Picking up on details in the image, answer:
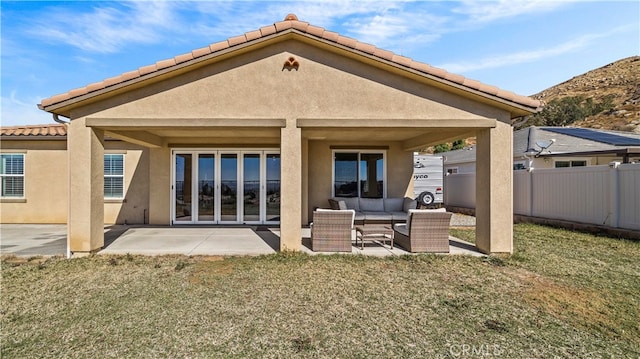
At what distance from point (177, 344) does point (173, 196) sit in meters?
9.82

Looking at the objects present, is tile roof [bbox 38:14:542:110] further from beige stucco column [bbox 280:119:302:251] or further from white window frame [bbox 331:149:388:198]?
white window frame [bbox 331:149:388:198]

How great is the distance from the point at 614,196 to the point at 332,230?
10.2 meters

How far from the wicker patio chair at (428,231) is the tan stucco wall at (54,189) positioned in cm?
1052

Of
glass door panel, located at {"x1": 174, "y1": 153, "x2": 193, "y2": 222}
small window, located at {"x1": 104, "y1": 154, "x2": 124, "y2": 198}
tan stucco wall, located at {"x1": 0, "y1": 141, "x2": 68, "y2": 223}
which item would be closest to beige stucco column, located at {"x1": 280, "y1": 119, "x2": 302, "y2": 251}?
glass door panel, located at {"x1": 174, "y1": 153, "x2": 193, "y2": 222}

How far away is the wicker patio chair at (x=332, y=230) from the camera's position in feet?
26.7

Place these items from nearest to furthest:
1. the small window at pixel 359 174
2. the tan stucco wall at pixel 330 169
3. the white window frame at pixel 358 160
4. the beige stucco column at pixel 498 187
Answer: the beige stucco column at pixel 498 187
the tan stucco wall at pixel 330 169
the white window frame at pixel 358 160
the small window at pixel 359 174

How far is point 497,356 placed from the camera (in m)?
3.61

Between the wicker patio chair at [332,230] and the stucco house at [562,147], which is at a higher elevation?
the stucco house at [562,147]

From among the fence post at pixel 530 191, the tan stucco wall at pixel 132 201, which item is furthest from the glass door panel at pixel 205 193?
the fence post at pixel 530 191

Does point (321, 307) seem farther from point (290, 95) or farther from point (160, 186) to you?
point (160, 186)

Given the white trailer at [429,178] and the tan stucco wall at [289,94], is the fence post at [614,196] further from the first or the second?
the white trailer at [429,178]

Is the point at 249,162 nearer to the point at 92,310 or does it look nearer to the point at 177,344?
the point at 92,310

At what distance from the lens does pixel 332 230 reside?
8211mm

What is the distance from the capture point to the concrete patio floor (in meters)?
8.28
